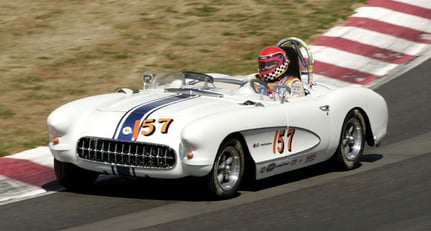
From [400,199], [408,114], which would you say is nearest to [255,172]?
[400,199]

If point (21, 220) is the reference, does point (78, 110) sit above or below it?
above

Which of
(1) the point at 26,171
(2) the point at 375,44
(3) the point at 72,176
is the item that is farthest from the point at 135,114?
(2) the point at 375,44

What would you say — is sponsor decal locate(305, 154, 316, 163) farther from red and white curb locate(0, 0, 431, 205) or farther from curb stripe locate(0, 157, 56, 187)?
red and white curb locate(0, 0, 431, 205)

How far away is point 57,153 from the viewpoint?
9.12 meters

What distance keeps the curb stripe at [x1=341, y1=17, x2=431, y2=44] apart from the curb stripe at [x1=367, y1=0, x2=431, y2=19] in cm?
72

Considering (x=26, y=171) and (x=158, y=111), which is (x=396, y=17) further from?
(x=158, y=111)

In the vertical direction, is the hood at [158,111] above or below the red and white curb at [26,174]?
above

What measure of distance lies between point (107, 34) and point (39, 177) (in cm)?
655

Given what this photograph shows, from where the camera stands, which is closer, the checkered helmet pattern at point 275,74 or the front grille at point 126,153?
the front grille at point 126,153

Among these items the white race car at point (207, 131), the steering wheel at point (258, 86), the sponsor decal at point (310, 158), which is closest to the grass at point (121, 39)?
the white race car at point (207, 131)

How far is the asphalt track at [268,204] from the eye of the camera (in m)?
8.09

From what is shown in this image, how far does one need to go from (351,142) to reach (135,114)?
2565 mm

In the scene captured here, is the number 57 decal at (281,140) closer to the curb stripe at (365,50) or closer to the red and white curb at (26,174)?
the red and white curb at (26,174)

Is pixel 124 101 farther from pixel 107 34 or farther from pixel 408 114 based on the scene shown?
pixel 107 34
